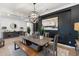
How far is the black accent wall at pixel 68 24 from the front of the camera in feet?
13.0

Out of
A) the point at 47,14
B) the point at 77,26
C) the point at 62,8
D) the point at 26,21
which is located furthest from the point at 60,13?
the point at 26,21

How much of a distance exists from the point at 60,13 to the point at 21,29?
5437 millimetres

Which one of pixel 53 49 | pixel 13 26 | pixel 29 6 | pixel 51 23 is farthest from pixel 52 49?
pixel 13 26

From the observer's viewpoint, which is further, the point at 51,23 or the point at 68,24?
the point at 51,23

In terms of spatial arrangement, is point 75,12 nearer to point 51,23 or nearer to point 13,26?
point 51,23

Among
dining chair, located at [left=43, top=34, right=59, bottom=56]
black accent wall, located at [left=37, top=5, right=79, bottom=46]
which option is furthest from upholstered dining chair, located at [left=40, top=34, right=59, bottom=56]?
black accent wall, located at [left=37, top=5, right=79, bottom=46]

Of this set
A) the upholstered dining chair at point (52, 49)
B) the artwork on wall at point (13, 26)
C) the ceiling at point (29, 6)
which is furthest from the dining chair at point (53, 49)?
the artwork on wall at point (13, 26)

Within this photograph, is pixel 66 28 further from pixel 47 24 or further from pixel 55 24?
pixel 47 24

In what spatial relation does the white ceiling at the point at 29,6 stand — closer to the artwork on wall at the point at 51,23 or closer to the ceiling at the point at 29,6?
the ceiling at the point at 29,6

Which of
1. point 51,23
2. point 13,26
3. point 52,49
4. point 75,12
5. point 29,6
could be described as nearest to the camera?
point 52,49

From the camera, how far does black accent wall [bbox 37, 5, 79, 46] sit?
13.0ft

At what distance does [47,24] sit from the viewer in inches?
246

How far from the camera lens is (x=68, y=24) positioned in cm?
446

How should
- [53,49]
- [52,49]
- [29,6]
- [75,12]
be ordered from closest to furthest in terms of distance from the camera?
[53,49] < [52,49] < [75,12] < [29,6]
